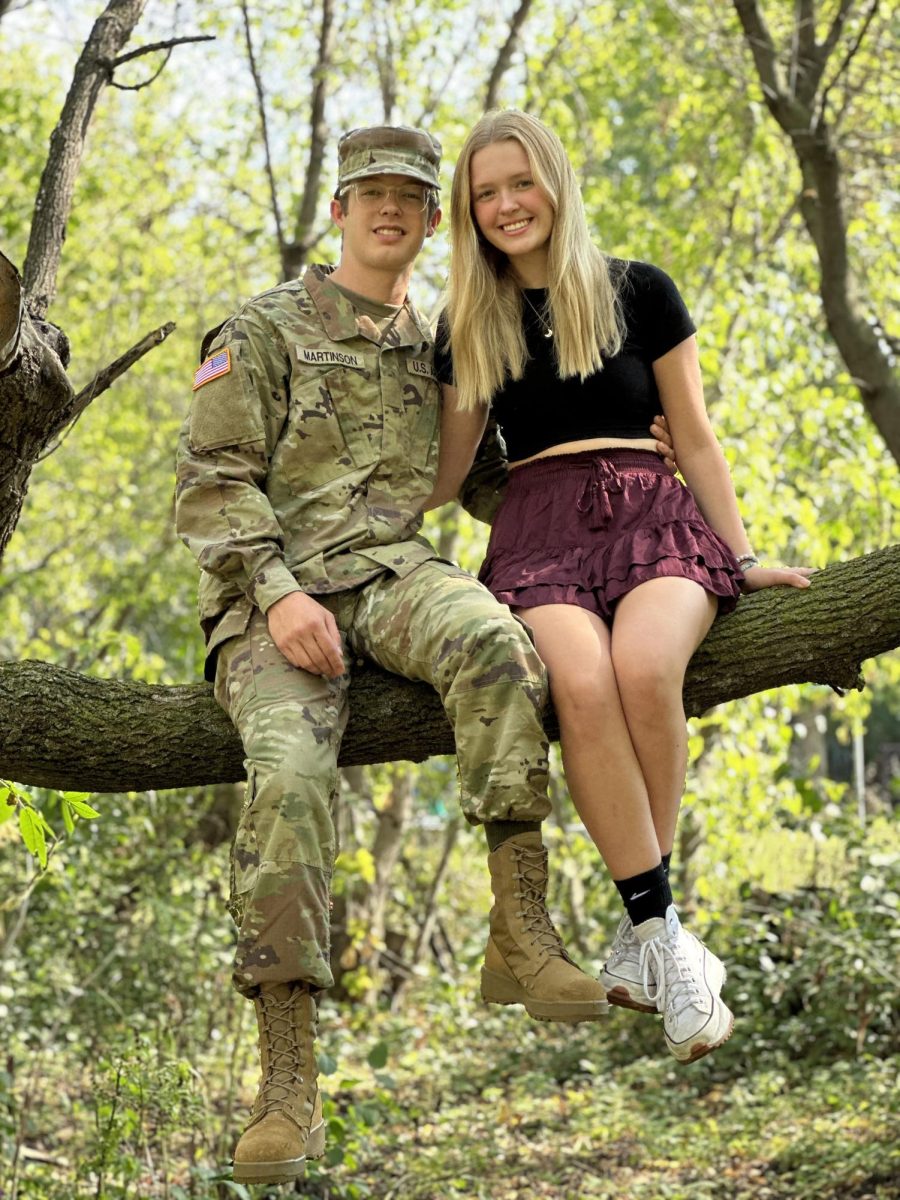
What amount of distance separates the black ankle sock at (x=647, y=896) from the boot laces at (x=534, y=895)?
17cm

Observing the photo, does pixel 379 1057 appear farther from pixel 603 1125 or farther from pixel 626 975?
pixel 626 975

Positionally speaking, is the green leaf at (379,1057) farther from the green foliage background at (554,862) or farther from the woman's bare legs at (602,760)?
the woman's bare legs at (602,760)

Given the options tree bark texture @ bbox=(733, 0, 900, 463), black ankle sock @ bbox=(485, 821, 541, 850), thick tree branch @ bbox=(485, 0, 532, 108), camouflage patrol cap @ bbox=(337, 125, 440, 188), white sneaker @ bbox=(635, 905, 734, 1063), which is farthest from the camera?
thick tree branch @ bbox=(485, 0, 532, 108)

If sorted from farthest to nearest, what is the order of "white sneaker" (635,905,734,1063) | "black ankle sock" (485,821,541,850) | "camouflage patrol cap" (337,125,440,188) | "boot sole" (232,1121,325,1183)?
"camouflage patrol cap" (337,125,440,188) → "black ankle sock" (485,821,541,850) → "white sneaker" (635,905,734,1063) → "boot sole" (232,1121,325,1183)

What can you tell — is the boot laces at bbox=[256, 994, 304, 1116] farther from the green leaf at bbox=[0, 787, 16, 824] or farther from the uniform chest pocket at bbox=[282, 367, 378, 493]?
the uniform chest pocket at bbox=[282, 367, 378, 493]

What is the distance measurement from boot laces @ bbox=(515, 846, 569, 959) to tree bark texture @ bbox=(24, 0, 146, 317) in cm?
171

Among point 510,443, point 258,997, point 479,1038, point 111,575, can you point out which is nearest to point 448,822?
point 479,1038

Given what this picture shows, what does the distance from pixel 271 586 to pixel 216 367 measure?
56 cm

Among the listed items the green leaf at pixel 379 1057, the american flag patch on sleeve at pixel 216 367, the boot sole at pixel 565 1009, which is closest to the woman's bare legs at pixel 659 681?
the boot sole at pixel 565 1009

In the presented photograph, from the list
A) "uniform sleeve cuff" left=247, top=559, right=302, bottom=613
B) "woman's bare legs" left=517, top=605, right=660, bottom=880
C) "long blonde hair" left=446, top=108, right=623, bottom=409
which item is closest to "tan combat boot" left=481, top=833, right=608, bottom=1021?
"woman's bare legs" left=517, top=605, right=660, bottom=880

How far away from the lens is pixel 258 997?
277 cm

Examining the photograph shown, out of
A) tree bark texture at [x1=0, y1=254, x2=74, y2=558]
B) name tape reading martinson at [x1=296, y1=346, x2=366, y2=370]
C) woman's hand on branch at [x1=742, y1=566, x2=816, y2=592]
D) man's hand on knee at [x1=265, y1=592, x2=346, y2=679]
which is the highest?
name tape reading martinson at [x1=296, y1=346, x2=366, y2=370]

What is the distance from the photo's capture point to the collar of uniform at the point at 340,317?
339 centimetres

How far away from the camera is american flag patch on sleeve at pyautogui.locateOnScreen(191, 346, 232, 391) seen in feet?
10.6
